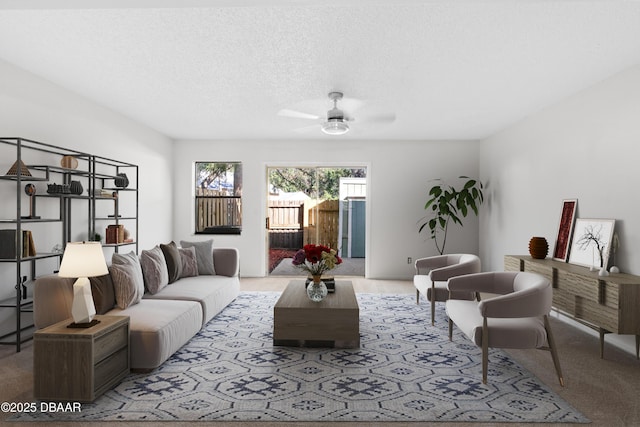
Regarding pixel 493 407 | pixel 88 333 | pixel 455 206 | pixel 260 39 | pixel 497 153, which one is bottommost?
pixel 493 407

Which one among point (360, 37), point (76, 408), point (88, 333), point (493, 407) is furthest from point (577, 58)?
point (76, 408)

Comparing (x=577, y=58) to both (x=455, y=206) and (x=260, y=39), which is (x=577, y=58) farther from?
(x=455, y=206)

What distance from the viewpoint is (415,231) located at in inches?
278

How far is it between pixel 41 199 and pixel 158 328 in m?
2.17

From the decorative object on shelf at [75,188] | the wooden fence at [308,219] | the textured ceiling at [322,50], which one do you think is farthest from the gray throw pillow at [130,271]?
the wooden fence at [308,219]

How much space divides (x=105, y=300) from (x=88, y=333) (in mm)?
858

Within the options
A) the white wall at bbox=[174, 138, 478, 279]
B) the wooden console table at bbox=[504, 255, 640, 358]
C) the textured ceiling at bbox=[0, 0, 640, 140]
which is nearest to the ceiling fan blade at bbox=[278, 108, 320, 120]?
the textured ceiling at bbox=[0, 0, 640, 140]

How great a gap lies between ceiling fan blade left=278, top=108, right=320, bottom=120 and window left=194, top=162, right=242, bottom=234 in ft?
7.47

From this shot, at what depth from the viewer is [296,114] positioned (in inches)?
204

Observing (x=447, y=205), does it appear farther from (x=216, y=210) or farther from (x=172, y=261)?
(x=172, y=261)

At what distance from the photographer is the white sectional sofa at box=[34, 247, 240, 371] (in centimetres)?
294

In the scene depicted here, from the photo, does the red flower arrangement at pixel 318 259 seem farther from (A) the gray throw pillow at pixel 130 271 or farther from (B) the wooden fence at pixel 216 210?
(B) the wooden fence at pixel 216 210

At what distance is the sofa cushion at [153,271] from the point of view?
3.96m

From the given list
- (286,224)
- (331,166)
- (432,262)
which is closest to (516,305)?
(432,262)
